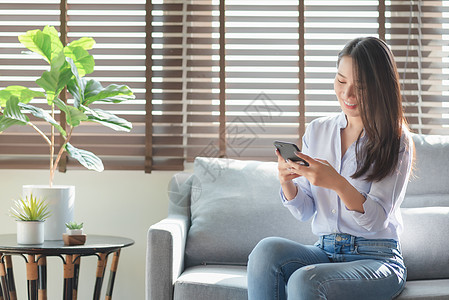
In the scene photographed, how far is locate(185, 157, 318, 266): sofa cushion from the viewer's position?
2420mm

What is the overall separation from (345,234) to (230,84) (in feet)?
4.33

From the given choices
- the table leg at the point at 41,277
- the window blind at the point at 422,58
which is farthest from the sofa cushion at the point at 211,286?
the window blind at the point at 422,58

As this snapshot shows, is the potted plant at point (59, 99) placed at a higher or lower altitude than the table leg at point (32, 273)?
higher

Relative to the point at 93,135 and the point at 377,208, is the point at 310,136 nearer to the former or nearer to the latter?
the point at 377,208

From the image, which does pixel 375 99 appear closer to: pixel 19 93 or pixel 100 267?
pixel 100 267

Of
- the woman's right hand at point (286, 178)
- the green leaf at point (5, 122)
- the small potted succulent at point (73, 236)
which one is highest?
the green leaf at point (5, 122)

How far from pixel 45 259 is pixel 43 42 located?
924 mm

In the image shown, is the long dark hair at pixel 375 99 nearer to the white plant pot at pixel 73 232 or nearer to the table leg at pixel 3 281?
the white plant pot at pixel 73 232

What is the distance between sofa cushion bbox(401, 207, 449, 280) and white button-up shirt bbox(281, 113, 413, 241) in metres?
0.39

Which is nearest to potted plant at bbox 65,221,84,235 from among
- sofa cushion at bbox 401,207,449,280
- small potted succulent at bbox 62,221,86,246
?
small potted succulent at bbox 62,221,86,246

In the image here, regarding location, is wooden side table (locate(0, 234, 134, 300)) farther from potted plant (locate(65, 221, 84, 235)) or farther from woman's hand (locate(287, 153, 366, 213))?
woman's hand (locate(287, 153, 366, 213))

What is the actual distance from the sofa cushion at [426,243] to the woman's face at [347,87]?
648mm

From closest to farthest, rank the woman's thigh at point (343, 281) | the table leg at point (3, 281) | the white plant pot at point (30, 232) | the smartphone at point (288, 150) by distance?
the woman's thigh at point (343, 281)
the smartphone at point (288, 150)
the white plant pot at point (30, 232)
the table leg at point (3, 281)

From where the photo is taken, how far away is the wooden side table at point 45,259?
7.37 ft
